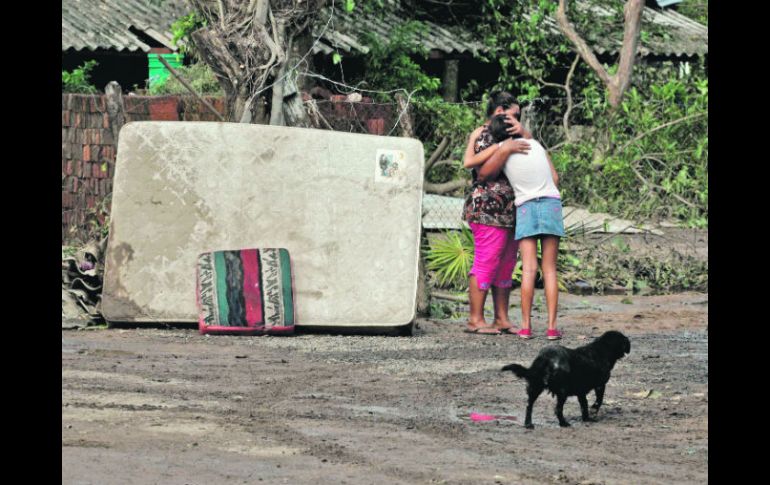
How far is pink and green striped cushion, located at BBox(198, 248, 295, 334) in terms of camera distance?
8188mm

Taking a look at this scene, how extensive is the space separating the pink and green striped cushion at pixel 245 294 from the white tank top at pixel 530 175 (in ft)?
5.73

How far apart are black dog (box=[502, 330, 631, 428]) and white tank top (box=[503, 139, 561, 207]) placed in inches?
95.8

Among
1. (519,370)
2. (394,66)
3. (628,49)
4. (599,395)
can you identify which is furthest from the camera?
(394,66)

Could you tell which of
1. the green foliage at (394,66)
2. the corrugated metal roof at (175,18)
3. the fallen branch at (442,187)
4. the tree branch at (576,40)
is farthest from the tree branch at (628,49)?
the fallen branch at (442,187)

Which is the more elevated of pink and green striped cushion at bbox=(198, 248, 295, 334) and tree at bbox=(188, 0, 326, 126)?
tree at bbox=(188, 0, 326, 126)

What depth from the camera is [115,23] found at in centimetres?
2052

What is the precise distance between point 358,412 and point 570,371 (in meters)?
1.10

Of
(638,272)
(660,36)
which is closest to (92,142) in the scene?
(638,272)

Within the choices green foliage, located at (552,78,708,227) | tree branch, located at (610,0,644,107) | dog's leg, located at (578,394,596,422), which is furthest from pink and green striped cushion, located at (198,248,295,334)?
tree branch, located at (610,0,644,107)

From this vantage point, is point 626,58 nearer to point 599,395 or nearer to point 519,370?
point 599,395

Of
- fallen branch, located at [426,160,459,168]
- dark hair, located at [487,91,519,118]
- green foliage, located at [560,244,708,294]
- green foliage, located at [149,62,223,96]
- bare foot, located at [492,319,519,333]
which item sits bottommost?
bare foot, located at [492,319,519,333]

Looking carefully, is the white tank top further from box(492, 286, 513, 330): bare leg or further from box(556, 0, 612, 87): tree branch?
box(556, 0, 612, 87): tree branch

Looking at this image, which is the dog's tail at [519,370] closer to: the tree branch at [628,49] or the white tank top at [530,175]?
the white tank top at [530,175]
